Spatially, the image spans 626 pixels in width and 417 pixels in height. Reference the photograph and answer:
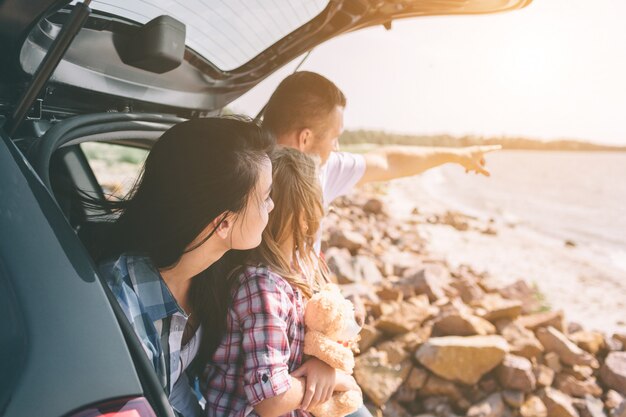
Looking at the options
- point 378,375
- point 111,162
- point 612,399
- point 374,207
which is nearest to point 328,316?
point 378,375

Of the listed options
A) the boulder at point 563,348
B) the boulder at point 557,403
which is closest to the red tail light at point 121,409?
the boulder at point 557,403

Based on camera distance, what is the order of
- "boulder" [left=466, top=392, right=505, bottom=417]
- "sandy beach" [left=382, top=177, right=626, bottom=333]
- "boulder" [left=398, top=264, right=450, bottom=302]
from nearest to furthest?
"boulder" [left=466, top=392, right=505, bottom=417]
"boulder" [left=398, top=264, right=450, bottom=302]
"sandy beach" [left=382, top=177, right=626, bottom=333]

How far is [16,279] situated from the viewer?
94 cm

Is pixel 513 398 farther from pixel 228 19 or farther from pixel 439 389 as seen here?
pixel 228 19

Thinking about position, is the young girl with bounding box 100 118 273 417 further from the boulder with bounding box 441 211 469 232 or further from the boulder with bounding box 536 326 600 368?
the boulder with bounding box 441 211 469 232

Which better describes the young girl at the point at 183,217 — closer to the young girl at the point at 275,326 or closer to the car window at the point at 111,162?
the young girl at the point at 275,326

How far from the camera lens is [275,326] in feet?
4.65

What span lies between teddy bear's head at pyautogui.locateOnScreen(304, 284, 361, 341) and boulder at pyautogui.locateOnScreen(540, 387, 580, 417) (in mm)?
2453

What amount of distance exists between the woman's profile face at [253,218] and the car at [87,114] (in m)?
0.44

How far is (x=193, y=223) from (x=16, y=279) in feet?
1.64

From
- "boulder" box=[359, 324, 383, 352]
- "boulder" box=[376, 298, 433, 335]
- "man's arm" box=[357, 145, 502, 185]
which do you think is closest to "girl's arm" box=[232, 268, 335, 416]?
"man's arm" box=[357, 145, 502, 185]

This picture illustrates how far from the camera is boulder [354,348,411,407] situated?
10.8 ft

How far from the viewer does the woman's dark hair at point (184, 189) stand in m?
1.37

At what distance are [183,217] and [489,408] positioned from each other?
9.07ft
